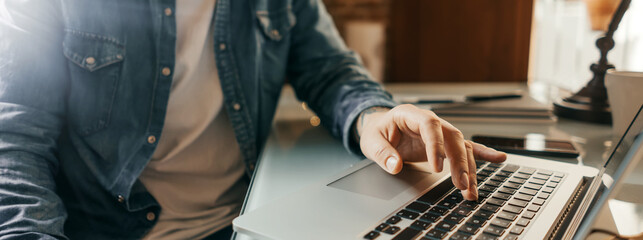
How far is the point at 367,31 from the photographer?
188 cm

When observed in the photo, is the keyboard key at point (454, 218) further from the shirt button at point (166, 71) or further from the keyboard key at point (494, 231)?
the shirt button at point (166, 71)

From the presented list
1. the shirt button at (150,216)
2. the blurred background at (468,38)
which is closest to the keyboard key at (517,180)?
the shirt button at (150,216)

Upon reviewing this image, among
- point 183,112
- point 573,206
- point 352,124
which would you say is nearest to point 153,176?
point 183,112

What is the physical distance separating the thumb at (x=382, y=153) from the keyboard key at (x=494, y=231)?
0.49ft

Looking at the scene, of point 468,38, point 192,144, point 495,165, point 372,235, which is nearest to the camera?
point 372,235

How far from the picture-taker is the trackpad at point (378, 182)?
47 cm

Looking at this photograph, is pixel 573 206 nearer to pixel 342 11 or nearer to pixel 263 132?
pixel 263 132

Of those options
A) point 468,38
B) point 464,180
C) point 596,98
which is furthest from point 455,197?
point 468,38

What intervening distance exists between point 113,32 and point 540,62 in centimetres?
165

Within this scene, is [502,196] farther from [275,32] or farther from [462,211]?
[275,32]

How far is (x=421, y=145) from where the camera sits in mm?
585

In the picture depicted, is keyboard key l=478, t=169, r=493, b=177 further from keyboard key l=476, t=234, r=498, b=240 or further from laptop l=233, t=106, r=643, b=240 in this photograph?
keyboard key l=476, t=234, r=498, b=240

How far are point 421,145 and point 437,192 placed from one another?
123 mm

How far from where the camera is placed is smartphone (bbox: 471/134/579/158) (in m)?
0.66
